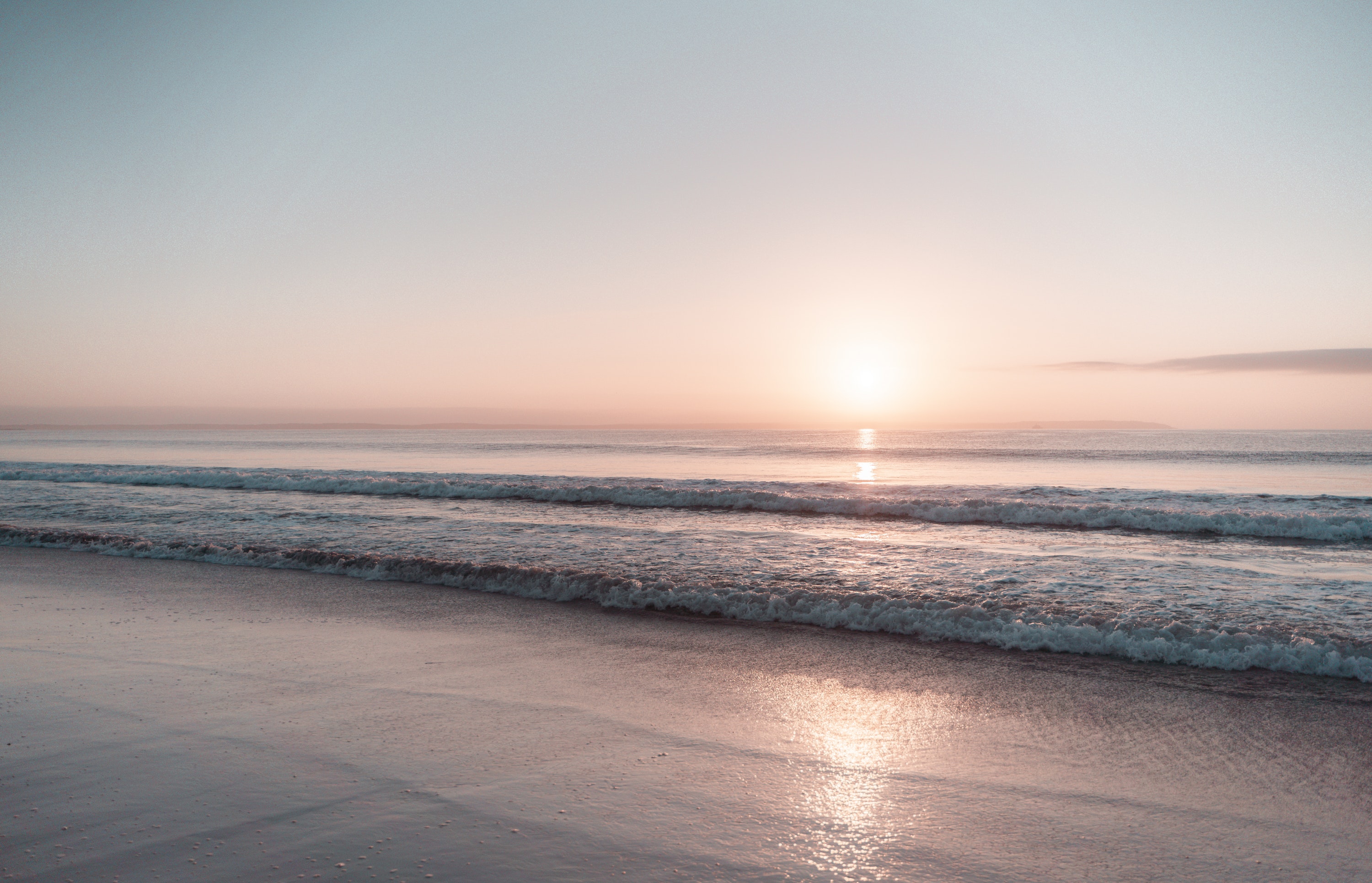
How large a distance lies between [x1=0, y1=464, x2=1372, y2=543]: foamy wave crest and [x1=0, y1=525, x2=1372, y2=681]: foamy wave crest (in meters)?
9.82

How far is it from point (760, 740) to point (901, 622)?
3.65 metres

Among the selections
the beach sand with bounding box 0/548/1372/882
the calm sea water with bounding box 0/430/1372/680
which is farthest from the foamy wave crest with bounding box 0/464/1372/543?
the beach sand with bounding box 0/548/1372/882

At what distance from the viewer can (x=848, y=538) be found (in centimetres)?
1451

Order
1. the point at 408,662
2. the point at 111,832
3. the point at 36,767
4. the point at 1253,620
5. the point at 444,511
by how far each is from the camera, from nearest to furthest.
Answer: the point at 111,832, the point at 36,767, the point at 408,662, the point at 1253,620, the point at 444,511

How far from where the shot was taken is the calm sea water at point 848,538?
8031 millimetres

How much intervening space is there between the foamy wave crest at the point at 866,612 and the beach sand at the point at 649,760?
0.96 feet

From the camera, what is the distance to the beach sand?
3.42 meters

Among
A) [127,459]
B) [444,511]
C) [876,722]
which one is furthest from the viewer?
[127,459]

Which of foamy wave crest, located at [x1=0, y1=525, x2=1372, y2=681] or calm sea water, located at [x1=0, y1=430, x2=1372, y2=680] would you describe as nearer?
foamy wave crest, located at [x1=0, y1=525, x2=1372, y2=681]

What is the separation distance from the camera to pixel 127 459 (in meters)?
41.8

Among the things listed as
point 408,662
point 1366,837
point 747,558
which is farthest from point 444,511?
point 1366,837

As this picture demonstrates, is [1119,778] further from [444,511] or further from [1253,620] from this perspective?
[444,511]

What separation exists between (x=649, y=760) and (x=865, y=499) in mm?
16391

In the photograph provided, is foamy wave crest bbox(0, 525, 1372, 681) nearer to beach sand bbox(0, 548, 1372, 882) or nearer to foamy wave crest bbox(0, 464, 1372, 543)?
beach sand bbox(0, 548, 1372, 882)
